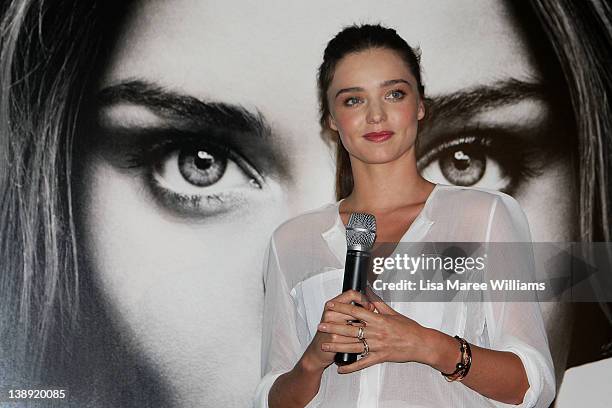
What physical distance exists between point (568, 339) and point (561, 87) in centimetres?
67

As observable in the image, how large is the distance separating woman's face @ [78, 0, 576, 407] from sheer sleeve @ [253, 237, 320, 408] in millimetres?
364

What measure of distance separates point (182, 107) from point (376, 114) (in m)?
0.68

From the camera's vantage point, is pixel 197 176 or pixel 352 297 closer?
pixel 352 297

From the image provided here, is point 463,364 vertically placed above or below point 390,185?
below

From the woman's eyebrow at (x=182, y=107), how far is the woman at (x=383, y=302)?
0.31 meters

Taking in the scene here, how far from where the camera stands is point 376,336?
1439mm

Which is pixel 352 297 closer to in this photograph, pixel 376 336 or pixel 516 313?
pixel 376 336

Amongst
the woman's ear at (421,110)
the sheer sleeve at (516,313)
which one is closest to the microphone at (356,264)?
the sheer sleeve at (516,313)

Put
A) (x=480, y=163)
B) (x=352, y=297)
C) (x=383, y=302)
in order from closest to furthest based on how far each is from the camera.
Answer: (x=352, y=297) → (x=383, y=302) → (x=480, y=163)

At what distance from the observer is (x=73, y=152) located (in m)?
2.32

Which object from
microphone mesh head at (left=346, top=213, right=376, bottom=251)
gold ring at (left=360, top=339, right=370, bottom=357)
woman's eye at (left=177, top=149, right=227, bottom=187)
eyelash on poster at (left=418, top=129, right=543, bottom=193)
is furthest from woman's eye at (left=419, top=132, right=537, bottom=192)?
gold ring at (left=360, top=339, right=370, bottom=357)

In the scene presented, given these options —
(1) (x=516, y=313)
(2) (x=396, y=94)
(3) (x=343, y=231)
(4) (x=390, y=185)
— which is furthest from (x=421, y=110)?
(1) (x=516, y=313)

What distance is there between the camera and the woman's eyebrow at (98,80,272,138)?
2316 millimetres

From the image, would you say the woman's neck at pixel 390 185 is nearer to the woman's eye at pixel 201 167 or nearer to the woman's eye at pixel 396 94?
the woman's eye at pixel 396 94
